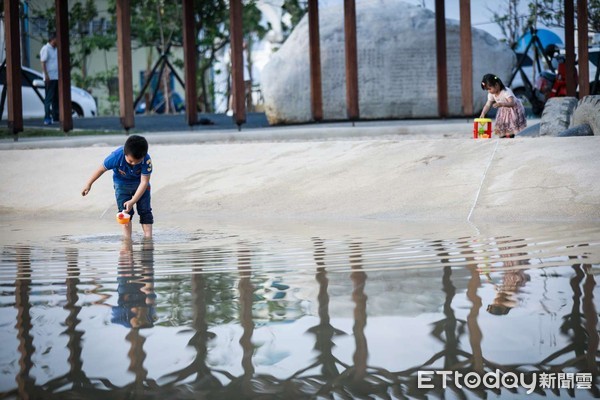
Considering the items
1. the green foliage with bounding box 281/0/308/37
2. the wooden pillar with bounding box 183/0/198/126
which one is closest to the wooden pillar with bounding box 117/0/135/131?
the wooden pillar with bounding box 183/0/198/126

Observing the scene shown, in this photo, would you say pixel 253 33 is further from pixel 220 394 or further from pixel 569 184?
pixel 220 394

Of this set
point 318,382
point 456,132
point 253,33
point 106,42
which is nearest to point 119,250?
point 318,382

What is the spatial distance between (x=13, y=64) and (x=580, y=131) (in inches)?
311

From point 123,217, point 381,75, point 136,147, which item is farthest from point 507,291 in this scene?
point 381,75

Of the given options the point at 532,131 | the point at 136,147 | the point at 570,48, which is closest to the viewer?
the point at 136,147

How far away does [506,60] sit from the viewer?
19.7 metres

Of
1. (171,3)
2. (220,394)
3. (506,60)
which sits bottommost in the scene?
(220,394)

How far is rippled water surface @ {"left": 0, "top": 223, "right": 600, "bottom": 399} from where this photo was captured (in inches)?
139

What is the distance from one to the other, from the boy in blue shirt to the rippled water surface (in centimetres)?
154

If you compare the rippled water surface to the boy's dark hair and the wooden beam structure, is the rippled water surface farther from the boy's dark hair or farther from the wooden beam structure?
the wooden beam structure

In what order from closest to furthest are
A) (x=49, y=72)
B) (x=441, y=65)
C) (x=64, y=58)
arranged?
(x=64, y=58)
(x=441, y=65)
(x=49, y=72)

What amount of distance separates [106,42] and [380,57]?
13811mm

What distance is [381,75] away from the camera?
19.2 meters

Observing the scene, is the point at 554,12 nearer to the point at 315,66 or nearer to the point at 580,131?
the point at 315,66
